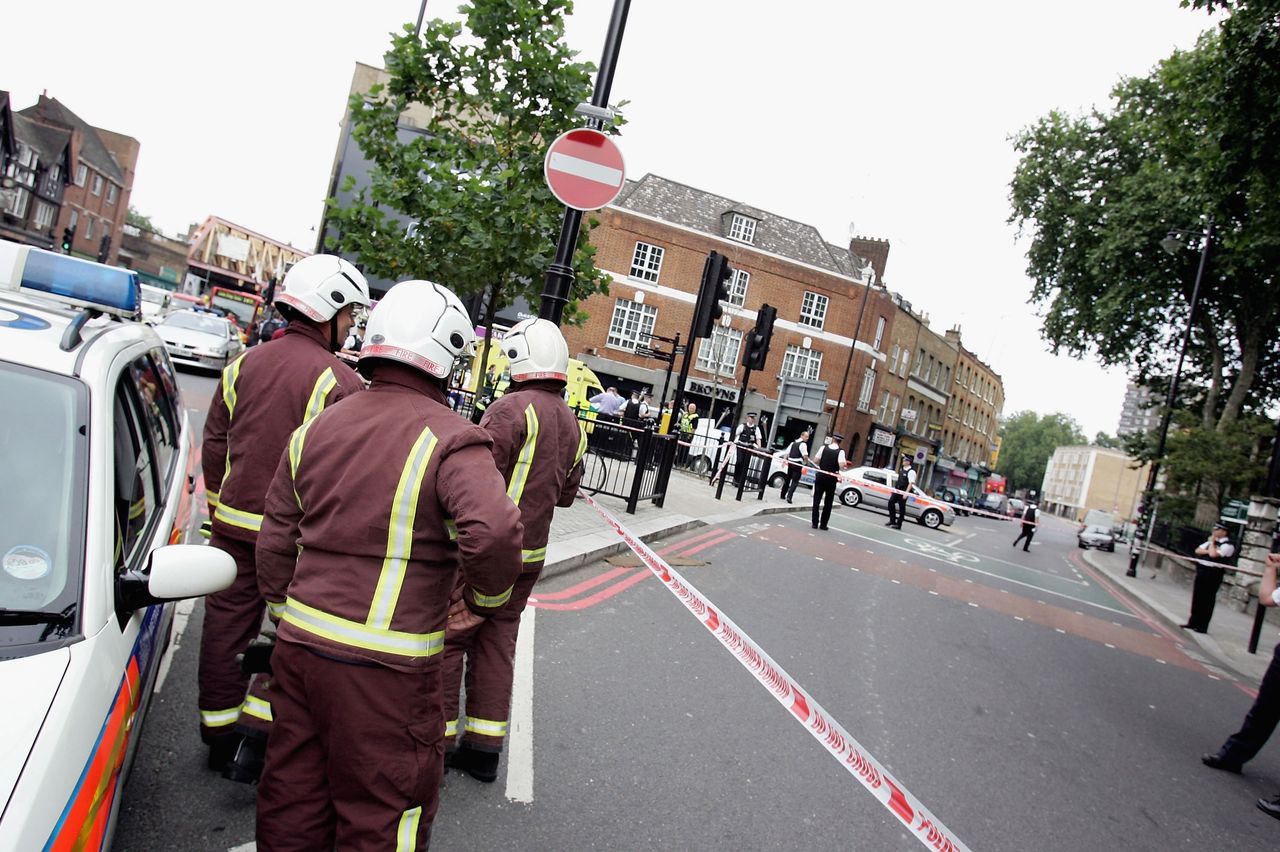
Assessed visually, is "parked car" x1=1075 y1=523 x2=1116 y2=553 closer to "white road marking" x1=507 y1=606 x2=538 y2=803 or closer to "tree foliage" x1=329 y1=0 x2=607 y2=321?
"tree foliage" x1=329 y1=0 x2=607 y2=321

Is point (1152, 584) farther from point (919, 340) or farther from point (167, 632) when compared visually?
point (919, 340)

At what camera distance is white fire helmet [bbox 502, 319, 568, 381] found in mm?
3850

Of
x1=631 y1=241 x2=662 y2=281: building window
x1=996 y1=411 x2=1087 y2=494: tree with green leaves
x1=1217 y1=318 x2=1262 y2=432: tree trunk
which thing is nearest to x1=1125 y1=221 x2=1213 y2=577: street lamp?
x1=1217 y1=318 x2=1262 y2=432: tree trunk

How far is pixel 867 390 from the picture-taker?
4369cm

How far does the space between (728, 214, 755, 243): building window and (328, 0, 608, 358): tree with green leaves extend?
33.0 metres

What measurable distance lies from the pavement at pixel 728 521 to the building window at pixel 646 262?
1614 centimetres

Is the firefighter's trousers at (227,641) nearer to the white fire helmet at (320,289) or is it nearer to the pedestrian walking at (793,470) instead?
the white fire helmet at (320,289)

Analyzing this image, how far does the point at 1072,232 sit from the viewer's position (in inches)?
1169

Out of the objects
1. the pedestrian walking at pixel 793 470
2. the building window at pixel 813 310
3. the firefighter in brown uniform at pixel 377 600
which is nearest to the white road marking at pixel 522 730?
the firefighter in brown uniform at pixel 377 600

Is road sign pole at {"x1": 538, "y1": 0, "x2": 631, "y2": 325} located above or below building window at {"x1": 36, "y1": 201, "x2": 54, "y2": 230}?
below

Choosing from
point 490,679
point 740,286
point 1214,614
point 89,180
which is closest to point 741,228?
point 740,286

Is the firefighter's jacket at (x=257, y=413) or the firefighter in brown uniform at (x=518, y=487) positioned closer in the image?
the firefighter's jacket at (x=257, y=413)

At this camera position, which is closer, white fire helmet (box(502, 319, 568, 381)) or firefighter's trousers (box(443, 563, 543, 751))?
firefighter's trousers (box(443, 563, 543, 751))

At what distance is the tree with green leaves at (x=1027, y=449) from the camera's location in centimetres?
12975
